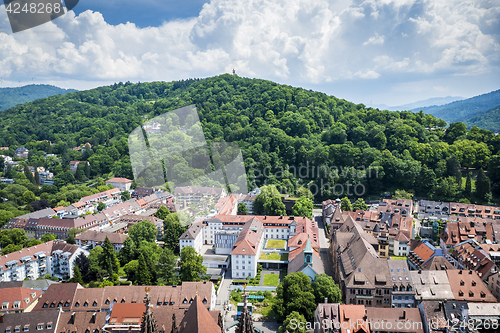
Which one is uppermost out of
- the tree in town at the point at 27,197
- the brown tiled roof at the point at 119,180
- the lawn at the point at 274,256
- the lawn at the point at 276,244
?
the brown tiled roof at the point at 119,180

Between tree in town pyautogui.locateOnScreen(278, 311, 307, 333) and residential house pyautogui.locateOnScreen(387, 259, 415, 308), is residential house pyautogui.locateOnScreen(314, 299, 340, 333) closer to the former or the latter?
tree in town pyautogui.locateOnScreen(278, 311, 307, 333)

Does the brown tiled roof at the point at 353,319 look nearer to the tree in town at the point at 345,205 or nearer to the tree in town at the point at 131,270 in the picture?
the tree in town at the point at 131,270

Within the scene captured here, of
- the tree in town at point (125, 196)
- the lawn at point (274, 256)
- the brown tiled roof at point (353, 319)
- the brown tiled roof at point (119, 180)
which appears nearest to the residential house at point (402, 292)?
the brown tiled roof at point (353, 319)

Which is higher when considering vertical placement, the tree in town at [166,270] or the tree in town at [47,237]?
the tree in town at [47,237]

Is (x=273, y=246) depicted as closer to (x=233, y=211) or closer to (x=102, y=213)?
(x=233, y=211)

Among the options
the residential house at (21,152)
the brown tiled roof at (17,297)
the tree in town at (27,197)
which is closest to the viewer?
the brown tiled roof at (17,297)

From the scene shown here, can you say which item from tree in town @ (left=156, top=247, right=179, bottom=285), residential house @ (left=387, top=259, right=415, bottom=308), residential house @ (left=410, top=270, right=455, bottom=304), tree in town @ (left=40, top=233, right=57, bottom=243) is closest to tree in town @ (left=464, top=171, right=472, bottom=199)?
residential house @ (left=410, top=270, right=455, bottom=304)
